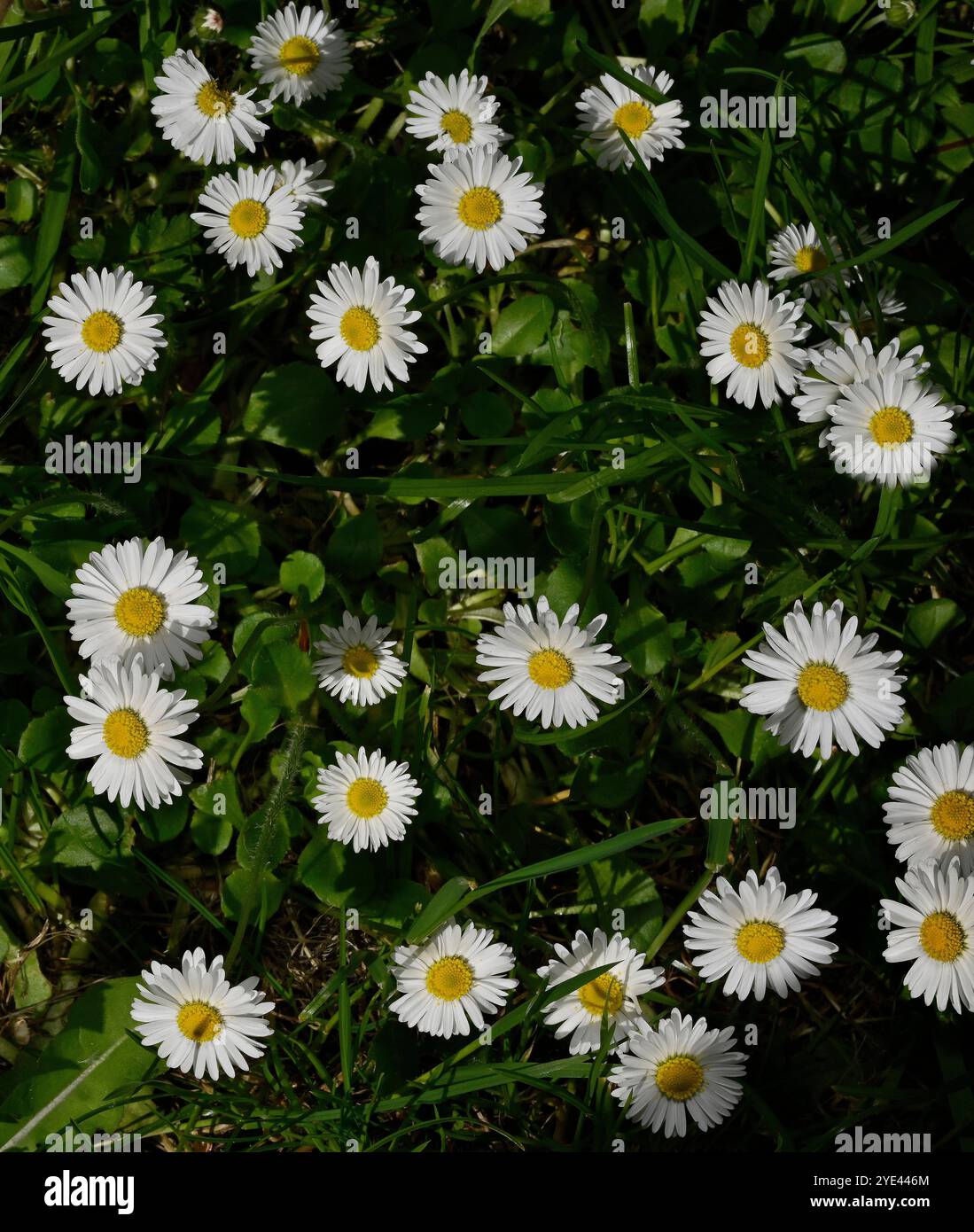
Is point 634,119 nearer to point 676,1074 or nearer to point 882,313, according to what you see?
point 882,313

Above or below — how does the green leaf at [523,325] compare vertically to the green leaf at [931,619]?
above

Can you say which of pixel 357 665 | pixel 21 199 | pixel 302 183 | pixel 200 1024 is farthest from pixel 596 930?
pixel 21 199

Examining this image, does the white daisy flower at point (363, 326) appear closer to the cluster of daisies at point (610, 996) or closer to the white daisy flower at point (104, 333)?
the white daisy flower at point (104, 333)

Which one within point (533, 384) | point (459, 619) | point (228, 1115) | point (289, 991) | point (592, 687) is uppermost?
point (533, 384)

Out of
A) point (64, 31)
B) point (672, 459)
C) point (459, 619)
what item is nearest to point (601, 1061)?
point (459, 619)

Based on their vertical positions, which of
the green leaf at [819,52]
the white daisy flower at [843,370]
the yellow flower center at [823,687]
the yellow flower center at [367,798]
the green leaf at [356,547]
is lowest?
the yellow flower center at [367,798]

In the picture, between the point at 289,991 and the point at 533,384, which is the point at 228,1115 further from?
the point at 533,384

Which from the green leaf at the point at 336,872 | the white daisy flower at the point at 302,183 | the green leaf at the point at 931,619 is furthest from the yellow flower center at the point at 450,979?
the white daisy flower at the point at 302,183
